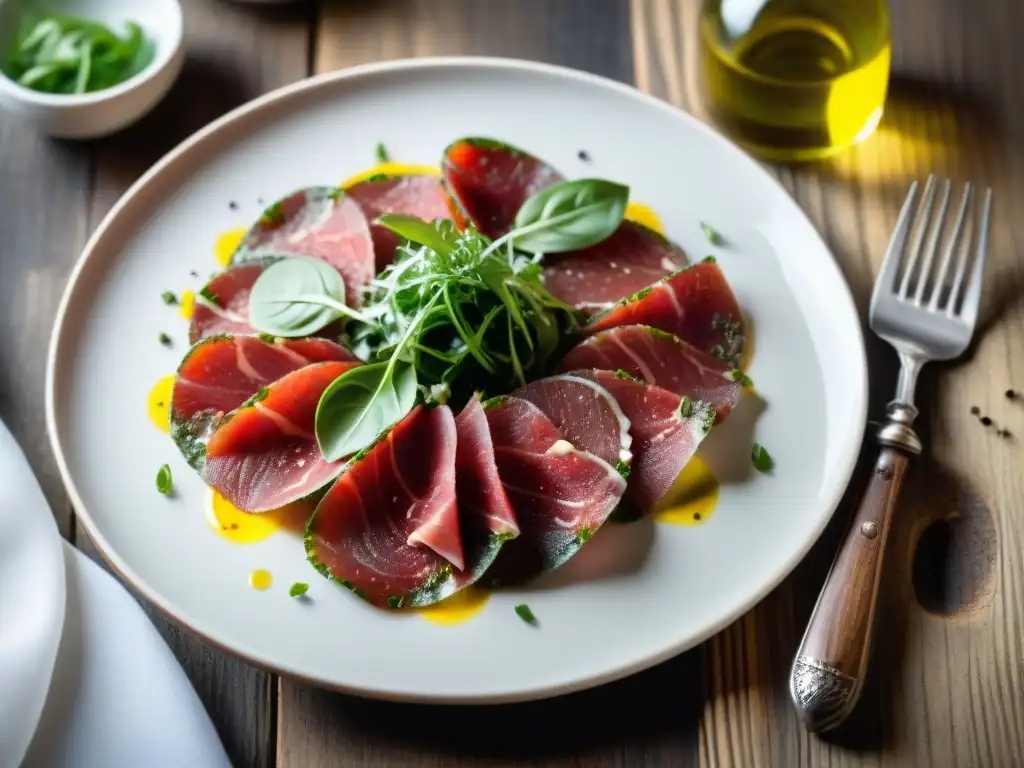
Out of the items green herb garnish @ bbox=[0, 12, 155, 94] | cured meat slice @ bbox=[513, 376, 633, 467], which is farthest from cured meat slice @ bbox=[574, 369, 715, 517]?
green herb garnish @ bbox=[0, 12, 155, 94]

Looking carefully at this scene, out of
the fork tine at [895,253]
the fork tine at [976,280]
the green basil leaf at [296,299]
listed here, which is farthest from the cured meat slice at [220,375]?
the fork tine at [976,280]

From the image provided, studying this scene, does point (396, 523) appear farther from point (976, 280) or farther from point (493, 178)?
point (976, 280)

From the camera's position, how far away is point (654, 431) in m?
1.57

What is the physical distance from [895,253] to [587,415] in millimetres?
672

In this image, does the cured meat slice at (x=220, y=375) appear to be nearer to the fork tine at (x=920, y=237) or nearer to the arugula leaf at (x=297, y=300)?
the arugula leaf at (x=297, y=300)

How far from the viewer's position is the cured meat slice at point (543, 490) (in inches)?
58.4

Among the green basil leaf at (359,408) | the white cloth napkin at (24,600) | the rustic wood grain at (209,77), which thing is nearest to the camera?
the white cloth napkin at (24,600)

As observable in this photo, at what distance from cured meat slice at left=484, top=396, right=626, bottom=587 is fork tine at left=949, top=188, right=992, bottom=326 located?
0.72 metres

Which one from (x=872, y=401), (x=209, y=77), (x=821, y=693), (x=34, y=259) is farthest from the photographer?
(x=209, y=77)

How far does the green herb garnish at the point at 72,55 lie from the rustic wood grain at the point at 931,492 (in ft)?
3.40

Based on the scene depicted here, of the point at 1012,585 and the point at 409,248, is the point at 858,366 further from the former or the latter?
the point at 409,248

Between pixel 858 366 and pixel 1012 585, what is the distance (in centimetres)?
41

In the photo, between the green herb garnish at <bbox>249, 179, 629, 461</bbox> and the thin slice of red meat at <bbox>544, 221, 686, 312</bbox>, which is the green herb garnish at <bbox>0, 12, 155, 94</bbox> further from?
the thin slice of red meat at <bbox>544, 221, 686, 312</bbox>

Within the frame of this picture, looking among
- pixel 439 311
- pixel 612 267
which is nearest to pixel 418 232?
pixel 439 311
